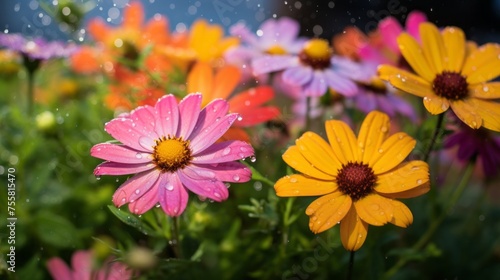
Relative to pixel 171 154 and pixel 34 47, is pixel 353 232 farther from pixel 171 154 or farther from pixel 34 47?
pixel 34 47

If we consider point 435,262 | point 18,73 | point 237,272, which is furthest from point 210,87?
point 18,73

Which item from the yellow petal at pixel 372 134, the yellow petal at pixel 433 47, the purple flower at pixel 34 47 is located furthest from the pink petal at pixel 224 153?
the purple flower at pixel 34 47

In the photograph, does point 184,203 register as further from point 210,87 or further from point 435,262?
point 435,262

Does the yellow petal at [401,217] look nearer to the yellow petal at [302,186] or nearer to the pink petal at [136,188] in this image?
the yellow petal at [302,186]

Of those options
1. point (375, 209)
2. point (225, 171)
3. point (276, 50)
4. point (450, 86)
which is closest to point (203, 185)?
point (225, 171)

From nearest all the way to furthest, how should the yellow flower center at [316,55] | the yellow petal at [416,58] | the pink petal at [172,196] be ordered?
1. the pink petal at [172,196]
2. the yellow petal at [416,58]
3. the yellow flower center at [316,55]

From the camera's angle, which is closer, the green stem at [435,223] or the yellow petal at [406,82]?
the yellow petal at [406,82]
